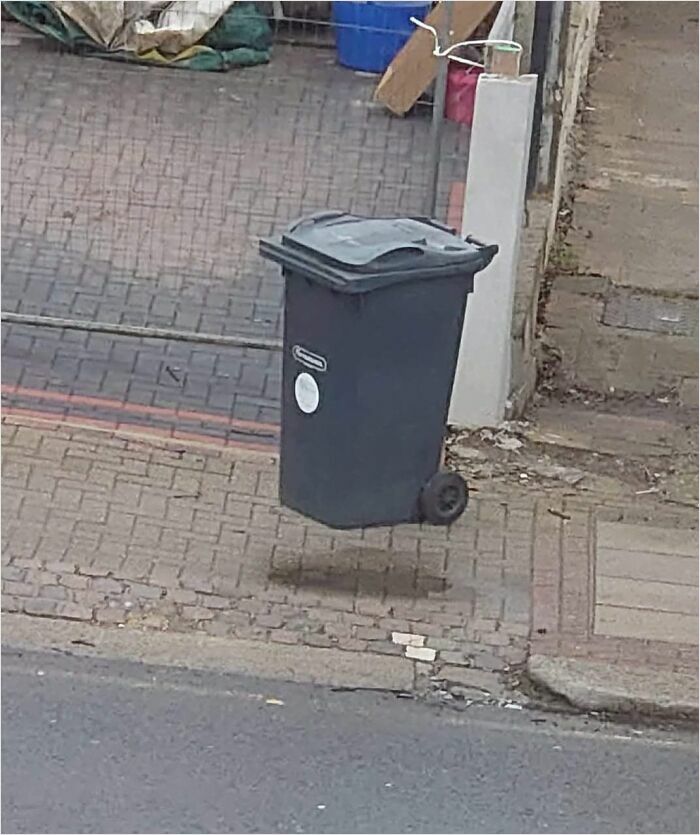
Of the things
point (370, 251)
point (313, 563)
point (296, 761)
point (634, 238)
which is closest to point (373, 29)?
point (634, 238)

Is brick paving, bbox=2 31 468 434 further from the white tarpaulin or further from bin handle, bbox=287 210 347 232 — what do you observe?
bin handle, bbox=287 210 347 232

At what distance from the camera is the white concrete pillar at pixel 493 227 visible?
638 cm

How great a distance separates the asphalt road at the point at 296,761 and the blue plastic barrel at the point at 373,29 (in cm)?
644

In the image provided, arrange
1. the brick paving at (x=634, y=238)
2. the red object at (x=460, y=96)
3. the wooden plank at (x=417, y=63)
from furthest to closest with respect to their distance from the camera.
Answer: the wooden plank at (x=417, y=63)
the red object at (x=460, y=96)
the brick paving at (x=634, y=238)

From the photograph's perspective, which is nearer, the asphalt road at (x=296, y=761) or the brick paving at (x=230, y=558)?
the asphalt road at (x=296, y=761)

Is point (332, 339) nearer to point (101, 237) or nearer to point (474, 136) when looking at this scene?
point (474, 136)

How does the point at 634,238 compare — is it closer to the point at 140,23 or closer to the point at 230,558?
the point at 140,23

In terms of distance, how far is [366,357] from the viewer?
5586 mm

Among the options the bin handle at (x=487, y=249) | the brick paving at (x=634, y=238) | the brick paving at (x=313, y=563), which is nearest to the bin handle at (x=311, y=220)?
the bin handle at (x=487, y=249)

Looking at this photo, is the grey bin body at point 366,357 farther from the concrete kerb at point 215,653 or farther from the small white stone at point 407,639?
the concrete kerb at point 215,653

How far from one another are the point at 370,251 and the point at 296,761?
69.1 inches

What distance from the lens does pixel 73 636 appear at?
5305 millimetres

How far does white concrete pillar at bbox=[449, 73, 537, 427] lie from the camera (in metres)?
6.38

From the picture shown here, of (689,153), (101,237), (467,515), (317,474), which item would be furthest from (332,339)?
(689,153)
